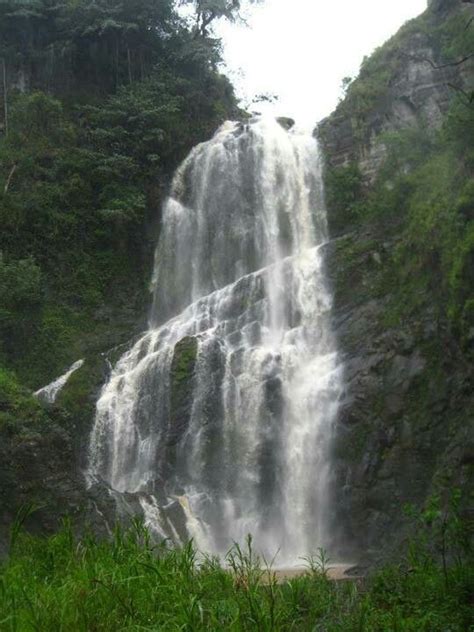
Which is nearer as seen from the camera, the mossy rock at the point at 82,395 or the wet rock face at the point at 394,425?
the wet rock face at the point at 394,425

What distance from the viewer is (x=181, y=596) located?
12.3 feet

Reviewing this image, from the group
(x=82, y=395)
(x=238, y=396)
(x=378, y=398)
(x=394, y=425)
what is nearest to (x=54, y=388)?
(x=82, y=395)

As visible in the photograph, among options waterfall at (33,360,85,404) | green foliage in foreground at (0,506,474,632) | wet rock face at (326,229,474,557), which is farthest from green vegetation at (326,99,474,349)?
waterfall at (33,360,85,404)

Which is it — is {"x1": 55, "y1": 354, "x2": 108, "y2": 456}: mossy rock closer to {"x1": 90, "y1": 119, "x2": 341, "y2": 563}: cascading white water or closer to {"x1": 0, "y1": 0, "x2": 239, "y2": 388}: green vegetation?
{"x1": 90, "y1": 119, "x2": 341, "y2": 563}: cascading white water

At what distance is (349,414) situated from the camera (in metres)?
13.1

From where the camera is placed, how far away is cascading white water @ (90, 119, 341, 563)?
12727mm

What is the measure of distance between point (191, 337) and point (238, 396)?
2354mm

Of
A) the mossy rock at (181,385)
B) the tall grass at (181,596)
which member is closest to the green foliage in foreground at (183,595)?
the tall grass at (181,596)

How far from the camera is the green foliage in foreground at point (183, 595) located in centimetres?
350

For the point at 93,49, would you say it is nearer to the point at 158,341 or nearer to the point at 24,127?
the point at 24,127

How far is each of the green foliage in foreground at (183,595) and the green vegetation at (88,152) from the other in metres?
13.6

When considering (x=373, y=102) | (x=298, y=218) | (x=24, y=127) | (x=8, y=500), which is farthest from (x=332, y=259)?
(x=24, y=127)

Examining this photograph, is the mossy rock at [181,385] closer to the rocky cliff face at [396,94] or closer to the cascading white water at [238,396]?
the cascading white water at [238,396]

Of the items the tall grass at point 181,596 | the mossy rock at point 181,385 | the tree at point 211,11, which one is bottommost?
the tall grass at point 181,596
